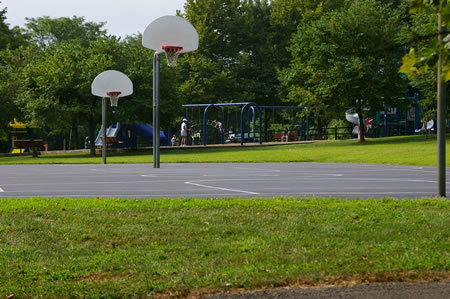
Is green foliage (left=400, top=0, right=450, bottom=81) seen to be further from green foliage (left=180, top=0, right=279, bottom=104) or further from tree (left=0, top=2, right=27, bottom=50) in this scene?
tree (left=0, top=2, right=27, bottom=50)

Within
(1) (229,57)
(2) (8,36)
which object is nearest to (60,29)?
(2) (8,36)

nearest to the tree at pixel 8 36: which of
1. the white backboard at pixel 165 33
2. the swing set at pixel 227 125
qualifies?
the swing set at pixel 227 125

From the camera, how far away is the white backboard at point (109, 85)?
26.0m

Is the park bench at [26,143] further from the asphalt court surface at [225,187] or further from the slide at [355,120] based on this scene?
the slide at [355,120]

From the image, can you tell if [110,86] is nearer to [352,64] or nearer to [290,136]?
[352,64]

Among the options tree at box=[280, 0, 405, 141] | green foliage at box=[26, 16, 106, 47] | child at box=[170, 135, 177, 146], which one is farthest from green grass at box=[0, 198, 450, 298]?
green foliage at box=[26, 16, 106, 47]

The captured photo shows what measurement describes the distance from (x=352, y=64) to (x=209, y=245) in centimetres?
3070

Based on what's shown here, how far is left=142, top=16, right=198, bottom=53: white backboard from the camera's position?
20453mm

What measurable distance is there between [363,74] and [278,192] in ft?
82.1

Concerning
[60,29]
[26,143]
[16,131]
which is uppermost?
[60,29]

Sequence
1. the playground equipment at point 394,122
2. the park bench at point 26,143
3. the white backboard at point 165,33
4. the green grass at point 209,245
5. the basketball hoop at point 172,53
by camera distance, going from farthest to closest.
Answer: the playground equipment at point 394,122
the park bench at point 26,143
the basketball hoop at point 172,53
the white backboard at point 165,33
the green grass at point 209,245

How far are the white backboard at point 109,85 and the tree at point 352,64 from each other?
45.9 ft

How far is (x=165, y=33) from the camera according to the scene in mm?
20453

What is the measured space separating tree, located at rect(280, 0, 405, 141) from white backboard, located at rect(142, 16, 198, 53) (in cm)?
1646
